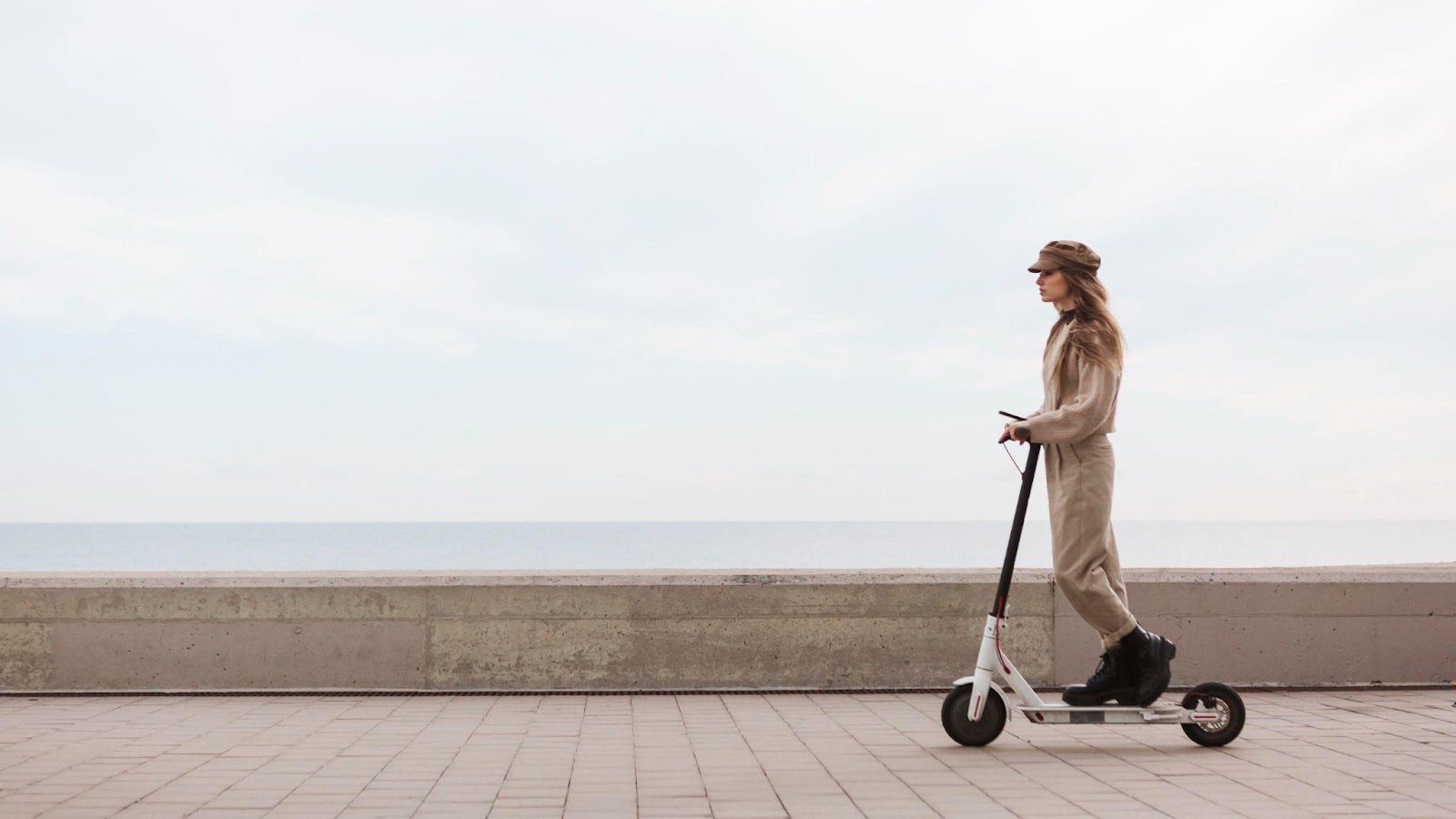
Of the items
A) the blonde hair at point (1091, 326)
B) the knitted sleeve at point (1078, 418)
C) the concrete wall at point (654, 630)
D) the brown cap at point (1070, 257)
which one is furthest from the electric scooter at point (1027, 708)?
the concrete wall at point (654, 630)

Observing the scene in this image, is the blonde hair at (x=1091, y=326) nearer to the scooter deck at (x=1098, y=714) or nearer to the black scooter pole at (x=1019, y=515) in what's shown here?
the black scooter pole at (x=1019, y=515)

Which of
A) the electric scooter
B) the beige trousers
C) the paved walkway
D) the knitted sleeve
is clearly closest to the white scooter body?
the electric scooter

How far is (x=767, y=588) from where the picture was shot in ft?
24.3

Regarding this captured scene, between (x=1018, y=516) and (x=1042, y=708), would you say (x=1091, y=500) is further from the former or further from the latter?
(x=1042, y=708)

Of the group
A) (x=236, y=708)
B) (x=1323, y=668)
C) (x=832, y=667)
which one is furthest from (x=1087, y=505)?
(x=236, y=708)

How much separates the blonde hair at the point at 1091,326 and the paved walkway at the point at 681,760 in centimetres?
162

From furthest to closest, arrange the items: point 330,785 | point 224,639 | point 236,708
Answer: point 224,639
point 236,708
point 330,785

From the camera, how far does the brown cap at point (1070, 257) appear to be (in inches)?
226

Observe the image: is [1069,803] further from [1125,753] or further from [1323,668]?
[1323,668]

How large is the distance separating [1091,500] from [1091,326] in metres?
0.73

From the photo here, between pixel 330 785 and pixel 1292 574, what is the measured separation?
527 centimetres

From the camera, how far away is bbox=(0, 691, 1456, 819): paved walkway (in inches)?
177

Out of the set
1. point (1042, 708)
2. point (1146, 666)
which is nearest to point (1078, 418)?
point (1146, 666)

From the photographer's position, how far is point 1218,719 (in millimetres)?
5570
